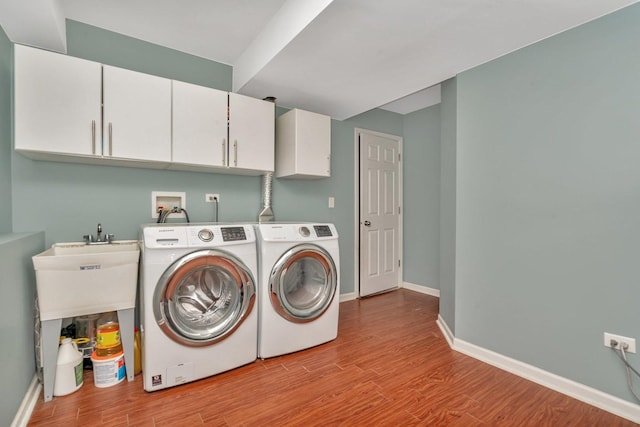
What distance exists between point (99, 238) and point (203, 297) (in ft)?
2.97

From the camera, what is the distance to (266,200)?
9.45 ft

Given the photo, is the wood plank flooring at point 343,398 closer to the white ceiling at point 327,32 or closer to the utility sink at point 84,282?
the utility sink at point 84,282

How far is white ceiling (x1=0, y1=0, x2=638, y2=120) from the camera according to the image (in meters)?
1.65

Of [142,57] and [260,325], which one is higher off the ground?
[142,57]

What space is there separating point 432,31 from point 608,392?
2.29m

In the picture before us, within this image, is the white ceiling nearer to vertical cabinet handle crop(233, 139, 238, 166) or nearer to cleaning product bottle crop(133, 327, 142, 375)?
vertical cabinet handle crop(233, 139, 238, 166)

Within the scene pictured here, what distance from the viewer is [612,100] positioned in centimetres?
168

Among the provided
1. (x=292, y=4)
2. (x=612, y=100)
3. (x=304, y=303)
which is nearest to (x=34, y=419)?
(x=304, y=303)

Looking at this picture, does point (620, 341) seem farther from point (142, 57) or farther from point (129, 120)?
point (142, 57)

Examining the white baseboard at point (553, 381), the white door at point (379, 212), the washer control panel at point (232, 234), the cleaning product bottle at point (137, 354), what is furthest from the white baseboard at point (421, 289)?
the cleaning product bottle at point (137, 354)

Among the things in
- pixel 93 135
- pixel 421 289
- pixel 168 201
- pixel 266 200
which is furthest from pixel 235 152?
pixel 421 289

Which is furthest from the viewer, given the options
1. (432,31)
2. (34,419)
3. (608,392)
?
(432,31)

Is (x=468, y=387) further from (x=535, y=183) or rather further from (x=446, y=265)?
(x=535, y=183)

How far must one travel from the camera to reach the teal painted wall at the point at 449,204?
98.2 inches
